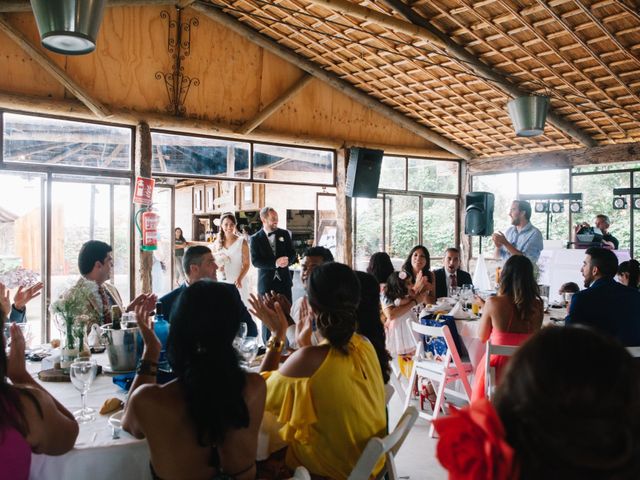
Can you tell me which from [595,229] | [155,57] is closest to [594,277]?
[595,229]

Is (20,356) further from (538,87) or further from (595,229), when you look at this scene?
(595,229)

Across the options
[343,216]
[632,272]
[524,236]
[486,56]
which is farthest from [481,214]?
[632,272]

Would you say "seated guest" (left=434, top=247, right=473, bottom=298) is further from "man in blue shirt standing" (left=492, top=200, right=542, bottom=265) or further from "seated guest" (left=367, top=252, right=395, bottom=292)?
"seated guest" (left=367, top=252, right=395, bottom=292)

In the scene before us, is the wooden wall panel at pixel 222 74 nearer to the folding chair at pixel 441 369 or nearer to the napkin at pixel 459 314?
the napkin at pixel 459 314

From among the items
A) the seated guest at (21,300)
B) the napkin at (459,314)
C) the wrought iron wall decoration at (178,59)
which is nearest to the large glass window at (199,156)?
the wrought iron wall decoration at (178,59)

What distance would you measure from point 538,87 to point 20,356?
7646 millimetres

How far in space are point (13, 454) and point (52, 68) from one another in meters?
6.05

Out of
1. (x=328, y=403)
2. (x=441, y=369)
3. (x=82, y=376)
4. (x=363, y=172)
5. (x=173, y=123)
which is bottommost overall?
(x=441, y=369)

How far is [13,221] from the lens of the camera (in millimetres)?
6496

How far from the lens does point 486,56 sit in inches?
293

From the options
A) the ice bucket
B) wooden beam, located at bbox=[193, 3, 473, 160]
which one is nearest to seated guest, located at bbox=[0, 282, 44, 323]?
the ice bucket

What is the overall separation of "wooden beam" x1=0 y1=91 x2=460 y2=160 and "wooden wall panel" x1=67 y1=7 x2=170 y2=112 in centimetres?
18

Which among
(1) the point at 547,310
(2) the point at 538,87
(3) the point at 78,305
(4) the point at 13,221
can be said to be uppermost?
(2) the point at 538,87

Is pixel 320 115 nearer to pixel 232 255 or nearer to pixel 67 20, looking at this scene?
pixel 232 255
